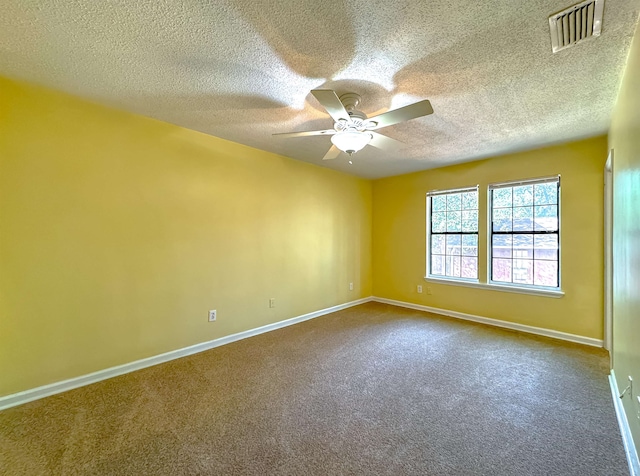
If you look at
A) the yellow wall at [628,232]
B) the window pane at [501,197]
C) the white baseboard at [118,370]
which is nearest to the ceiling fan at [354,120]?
the yellow wall at [628,232]

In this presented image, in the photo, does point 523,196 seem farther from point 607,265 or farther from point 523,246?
point 607,265

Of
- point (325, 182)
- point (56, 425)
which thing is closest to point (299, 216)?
point (325, 182)

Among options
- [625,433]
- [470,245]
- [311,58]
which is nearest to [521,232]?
[470,245]

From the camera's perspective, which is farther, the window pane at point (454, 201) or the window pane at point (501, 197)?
the window pane at point (454, 201)

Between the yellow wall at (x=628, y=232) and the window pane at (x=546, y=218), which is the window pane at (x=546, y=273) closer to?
the window pane at (x=546, y=218)

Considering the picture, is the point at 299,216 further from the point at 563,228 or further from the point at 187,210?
the point at 563,228

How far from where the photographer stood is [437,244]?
465cm

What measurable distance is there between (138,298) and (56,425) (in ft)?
3.48

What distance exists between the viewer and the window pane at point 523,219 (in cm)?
368

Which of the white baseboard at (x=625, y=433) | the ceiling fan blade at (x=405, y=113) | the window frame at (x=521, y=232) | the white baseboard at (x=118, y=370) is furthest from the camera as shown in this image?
the window frame at (x=521, y=232)

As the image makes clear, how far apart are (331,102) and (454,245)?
3562 mm

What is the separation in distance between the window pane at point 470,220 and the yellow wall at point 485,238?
16cm

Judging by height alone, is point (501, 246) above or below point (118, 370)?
above

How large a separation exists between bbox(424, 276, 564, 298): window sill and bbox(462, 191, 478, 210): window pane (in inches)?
45.5
